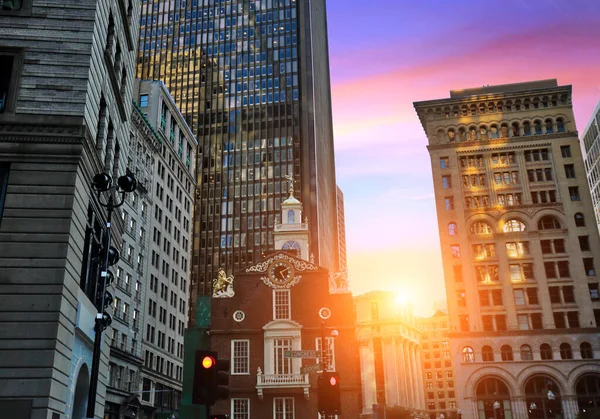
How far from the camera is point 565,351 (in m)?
72.6

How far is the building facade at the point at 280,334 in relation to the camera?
56.2 metres

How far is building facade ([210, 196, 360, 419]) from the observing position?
5619 cm

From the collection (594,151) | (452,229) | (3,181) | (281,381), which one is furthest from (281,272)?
(594,151)

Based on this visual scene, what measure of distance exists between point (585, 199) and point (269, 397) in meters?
52.2

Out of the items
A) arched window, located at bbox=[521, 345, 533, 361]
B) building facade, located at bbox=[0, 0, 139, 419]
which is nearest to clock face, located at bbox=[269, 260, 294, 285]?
arched window, located at bbox=[521, 345, 533, 361]

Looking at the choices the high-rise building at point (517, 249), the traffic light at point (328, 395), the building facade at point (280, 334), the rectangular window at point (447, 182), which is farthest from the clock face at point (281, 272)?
the traffic light at point (328, 395)

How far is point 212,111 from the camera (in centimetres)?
13538

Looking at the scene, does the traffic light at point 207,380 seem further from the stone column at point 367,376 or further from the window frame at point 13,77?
the stone column at point 367,376

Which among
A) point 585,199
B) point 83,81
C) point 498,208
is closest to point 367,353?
point 498,208

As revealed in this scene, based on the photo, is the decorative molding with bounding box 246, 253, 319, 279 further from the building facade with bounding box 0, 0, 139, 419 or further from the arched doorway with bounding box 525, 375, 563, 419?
the building facade with bounding box 0, 0, 139, 419

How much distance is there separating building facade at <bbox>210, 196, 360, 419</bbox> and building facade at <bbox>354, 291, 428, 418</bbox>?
3968cm

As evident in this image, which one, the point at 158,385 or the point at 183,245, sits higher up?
the point at 183,245

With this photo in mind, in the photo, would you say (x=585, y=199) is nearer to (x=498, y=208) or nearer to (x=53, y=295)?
(x=498, y=208)

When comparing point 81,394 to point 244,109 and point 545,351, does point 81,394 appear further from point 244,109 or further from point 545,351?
point 244,109
